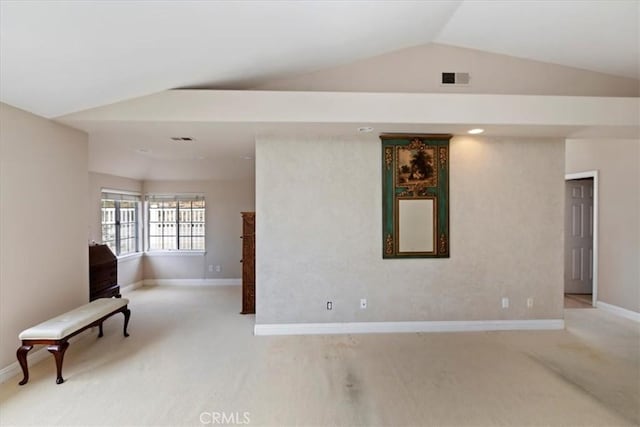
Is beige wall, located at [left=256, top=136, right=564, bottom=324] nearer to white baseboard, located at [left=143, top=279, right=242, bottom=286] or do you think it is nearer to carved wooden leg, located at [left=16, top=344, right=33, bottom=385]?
carved wooden leg, located at [left=16, top=344, right=33, bottom=385]

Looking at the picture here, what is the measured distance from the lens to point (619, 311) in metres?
4.68

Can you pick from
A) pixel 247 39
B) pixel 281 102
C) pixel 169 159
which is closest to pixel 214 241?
pixel 169 159

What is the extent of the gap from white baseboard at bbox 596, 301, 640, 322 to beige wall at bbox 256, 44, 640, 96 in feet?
9.73

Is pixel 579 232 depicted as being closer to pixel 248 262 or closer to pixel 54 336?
pixel 248 262

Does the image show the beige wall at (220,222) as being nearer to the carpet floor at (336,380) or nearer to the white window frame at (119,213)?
the white window frame at (119,213)

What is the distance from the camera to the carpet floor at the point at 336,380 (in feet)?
7.91

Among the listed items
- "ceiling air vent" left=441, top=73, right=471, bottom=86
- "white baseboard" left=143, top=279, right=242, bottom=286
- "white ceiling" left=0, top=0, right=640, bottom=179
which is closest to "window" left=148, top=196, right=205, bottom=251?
"white baseboard" left=143, top=279, right=242, bottom=286

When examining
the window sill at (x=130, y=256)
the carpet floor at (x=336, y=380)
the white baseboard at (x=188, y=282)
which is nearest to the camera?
the carpet floor at (x=336, y=380)

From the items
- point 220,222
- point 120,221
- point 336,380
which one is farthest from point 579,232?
point 120,221

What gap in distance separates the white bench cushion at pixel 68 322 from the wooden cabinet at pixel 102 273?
1.12 metres

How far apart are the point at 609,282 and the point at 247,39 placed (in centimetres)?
598

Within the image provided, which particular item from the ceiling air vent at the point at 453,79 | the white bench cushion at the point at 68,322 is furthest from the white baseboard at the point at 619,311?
the white bench cushion at the point at 68,322

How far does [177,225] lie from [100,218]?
1.51m

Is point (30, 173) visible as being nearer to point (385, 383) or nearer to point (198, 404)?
point (198, 404)
